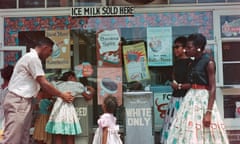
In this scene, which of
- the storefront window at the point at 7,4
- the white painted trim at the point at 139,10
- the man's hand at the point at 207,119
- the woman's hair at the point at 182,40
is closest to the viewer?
the man's hand at the point at 207,119

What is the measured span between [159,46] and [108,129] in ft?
5.58

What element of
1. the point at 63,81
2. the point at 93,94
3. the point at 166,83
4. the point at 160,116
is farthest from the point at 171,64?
the point at 63,81

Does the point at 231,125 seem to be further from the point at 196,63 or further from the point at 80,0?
the point at 80,0

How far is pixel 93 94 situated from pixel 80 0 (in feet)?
5.01

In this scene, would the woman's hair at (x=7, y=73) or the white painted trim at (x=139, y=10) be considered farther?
the white painted trim at (x=139, y=10)

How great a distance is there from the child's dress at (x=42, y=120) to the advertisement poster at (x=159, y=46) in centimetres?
172

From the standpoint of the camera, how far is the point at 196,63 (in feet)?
16.4

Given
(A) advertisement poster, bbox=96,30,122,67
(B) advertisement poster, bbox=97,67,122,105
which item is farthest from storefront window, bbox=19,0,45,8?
(B) advertisement poster, bbox=97,67,122,105

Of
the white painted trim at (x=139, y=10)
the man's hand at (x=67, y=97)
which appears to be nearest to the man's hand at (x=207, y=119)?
the man's hand at (x=67, y=97)

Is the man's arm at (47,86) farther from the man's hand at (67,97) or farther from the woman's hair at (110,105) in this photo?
the woman's hair at (110,105)

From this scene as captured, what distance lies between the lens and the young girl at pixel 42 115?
5934 mm

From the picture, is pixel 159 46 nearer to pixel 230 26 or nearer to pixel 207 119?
pixel 230 26

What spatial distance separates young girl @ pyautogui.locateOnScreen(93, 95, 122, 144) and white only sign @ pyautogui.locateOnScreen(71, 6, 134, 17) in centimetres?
151

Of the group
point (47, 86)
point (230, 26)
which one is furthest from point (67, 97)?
point (230, 26)
